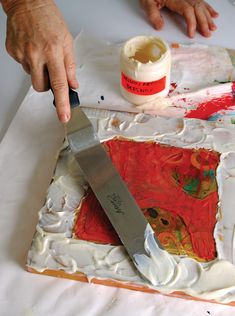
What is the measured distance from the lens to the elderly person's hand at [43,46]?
0.85 meters

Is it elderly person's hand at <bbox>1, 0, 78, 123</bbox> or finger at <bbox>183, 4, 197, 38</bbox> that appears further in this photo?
finger at <bbox>183, 4, 197, 38</bbox>

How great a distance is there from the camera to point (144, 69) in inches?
40.6

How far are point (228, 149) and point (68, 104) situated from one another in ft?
1.23

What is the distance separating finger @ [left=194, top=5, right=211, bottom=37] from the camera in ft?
4.23

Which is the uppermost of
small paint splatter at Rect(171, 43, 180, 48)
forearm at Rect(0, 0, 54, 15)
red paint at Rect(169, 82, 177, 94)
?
forearm at Rect(0, 0, 54, 15)

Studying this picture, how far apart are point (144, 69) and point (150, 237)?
0.41m

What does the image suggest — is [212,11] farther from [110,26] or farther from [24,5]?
[24,5]

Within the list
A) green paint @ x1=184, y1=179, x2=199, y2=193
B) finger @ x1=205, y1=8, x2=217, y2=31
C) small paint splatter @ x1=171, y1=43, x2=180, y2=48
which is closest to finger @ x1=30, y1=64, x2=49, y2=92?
green paint @ x1=184, y1=179, x2=199, y2=193

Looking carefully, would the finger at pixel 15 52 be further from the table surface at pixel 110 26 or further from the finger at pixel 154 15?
the finger at pixel 154 15

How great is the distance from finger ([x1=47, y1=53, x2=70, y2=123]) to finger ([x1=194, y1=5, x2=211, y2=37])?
0.59 m

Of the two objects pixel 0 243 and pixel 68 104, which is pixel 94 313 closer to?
pixel 0 243

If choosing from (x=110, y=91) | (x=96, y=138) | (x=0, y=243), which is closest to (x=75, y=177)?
(x=96, y=138)

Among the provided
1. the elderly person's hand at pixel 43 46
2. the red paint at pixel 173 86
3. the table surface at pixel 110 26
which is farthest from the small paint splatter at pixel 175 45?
the elderly person's hand at pixel 43 46

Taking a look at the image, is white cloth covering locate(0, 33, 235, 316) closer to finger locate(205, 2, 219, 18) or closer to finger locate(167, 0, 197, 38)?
finger locate(167, 0, 197, 38)
